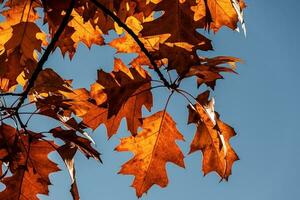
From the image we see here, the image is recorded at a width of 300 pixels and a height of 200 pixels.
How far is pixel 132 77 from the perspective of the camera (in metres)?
2.15

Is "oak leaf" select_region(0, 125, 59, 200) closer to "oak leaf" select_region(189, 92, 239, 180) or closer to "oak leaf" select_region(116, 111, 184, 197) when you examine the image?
"oak leaf" select_region(116, 111, 184, 197)

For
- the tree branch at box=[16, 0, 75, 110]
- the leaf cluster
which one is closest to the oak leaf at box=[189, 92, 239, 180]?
the leaf cluster

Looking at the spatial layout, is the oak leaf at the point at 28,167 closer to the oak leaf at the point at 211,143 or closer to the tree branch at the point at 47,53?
the tree branch at the point at 47,53

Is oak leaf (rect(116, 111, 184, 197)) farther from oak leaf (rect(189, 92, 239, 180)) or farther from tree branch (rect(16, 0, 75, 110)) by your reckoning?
tree branch (rect(16, 0, 75, 110))

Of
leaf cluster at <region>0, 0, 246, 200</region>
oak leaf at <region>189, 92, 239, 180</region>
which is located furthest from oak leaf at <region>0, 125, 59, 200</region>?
oak leaf at <region>189, 92, 239, 180</region>

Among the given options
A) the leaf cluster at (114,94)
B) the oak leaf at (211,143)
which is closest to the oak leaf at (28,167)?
the leaf cluster at (114,94)

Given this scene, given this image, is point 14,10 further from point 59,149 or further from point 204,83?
point 204,83

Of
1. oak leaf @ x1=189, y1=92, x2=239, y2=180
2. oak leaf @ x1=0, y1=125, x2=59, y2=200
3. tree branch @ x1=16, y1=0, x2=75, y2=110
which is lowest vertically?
oak leaf @ x1=189, y1=92, x2=239, y2=180

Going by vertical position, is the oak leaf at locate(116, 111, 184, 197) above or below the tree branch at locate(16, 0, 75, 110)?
below

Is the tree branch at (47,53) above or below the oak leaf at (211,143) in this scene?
above

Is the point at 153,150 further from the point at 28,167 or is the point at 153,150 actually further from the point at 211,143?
the point at 28,167

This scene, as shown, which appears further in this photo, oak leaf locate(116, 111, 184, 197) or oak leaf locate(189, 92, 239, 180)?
oak leaf locate(116, 111, 184, 197)

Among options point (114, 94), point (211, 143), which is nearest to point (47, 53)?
point (114, 94)

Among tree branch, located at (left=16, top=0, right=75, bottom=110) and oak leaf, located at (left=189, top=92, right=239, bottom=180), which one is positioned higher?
tree branch, located at (left=16, top=0, right=75, bottom=110)
